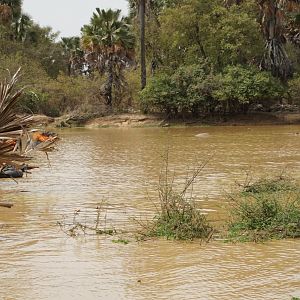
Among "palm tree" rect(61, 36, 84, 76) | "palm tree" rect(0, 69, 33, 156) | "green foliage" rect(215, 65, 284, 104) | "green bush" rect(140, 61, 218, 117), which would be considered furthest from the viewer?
"palm tree" rect(61, 36, 84, 76)

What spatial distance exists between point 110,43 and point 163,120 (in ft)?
22.3

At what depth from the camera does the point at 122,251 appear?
764 centimetres

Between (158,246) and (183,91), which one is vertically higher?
(183,91)

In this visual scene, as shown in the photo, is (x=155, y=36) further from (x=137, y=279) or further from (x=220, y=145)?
(x=137, y=279)

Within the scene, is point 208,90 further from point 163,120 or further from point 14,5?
point 14,5

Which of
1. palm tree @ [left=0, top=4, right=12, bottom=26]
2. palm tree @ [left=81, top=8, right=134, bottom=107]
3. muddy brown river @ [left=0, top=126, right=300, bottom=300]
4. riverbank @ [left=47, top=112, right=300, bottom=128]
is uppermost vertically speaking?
palm tree @ [left=0, top=4, right=12, bottom=26]

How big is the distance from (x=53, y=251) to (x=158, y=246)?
1362 mm

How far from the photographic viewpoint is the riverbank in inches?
1494

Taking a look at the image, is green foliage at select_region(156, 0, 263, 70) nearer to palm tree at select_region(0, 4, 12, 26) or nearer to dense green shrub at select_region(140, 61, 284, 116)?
dense green shrub at select_region(140, 61, 284, 116)

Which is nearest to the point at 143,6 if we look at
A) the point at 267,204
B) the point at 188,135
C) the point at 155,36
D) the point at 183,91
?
the point at 155,36

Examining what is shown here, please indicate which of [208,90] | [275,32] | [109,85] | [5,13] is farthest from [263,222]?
[5,13]

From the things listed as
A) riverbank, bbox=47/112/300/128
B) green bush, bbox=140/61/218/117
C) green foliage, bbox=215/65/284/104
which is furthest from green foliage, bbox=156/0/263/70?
riverbank, bbox=47/112/300/128

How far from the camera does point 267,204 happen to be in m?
8.59

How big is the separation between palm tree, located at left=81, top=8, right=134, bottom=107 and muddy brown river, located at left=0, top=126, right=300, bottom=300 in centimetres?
2522
